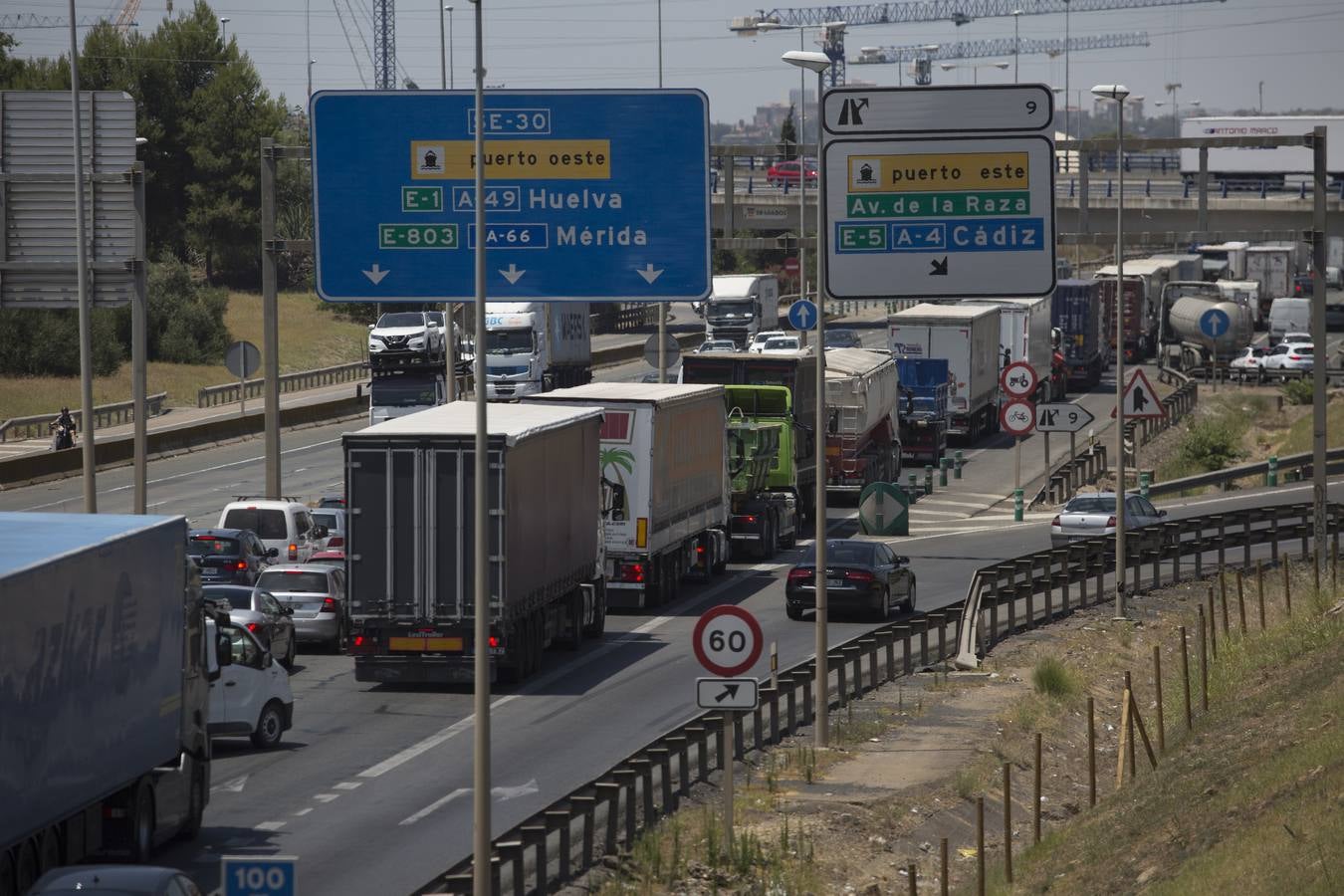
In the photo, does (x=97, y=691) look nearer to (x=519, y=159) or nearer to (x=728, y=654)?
(x=728, y=654)

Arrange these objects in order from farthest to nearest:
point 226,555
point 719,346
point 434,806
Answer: point 719,346 → point 226,555 → point 434,806

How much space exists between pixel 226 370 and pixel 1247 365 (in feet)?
132

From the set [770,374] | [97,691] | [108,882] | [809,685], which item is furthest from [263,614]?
[770,374]

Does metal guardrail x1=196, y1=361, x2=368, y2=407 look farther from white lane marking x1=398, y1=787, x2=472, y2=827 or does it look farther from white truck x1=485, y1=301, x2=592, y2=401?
white lane marking x1=398, y1=787, x2=472, y2=827

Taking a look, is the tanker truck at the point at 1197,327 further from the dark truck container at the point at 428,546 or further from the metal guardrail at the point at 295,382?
the dark truck container at the point at 428,546

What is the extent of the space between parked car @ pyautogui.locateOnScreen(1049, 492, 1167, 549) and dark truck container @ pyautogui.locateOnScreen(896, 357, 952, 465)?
14.7 m

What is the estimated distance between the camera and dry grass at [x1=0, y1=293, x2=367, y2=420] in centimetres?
6994

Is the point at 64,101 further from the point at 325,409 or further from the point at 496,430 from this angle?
the point at 325,409

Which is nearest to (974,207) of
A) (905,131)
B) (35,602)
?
(905,131)

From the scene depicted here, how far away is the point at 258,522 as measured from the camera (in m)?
36.8

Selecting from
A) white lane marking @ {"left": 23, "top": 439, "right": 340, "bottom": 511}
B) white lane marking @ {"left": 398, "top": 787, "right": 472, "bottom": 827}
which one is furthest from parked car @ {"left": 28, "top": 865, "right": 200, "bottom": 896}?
white lane marking @ {"left": 23, "top": 439, "right": 340, "bottom": 511}

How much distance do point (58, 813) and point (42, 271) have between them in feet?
54.5

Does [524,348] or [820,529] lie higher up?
[524,348]

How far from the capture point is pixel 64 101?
100 ft
